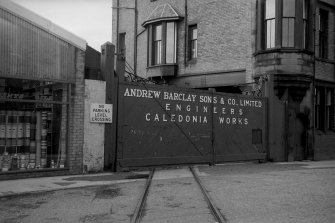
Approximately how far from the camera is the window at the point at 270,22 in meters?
19.7

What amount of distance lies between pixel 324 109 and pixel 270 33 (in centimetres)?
502

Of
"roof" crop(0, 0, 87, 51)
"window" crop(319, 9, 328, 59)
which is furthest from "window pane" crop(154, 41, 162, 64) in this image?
"roof" crop(0, 0, 87, 51)

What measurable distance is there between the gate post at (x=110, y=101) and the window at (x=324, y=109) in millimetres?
11551

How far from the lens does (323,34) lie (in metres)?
22.3

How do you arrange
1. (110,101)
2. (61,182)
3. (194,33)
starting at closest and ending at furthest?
1. (61,182)
2. (110,101)
3. (194,33)

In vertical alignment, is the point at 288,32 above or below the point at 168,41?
below

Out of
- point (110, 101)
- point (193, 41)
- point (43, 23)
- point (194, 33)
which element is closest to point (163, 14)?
point (194, 33)

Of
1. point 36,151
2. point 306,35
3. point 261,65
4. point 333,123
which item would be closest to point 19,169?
point 36,151

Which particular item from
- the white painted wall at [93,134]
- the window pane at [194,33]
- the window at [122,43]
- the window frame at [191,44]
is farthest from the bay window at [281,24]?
the window at [122,43]

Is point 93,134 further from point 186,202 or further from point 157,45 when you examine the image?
point 157,45

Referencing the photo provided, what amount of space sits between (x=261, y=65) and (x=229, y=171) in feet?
21.9

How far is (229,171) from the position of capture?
47.9 feet

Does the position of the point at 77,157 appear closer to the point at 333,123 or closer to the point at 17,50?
the point at 17,50

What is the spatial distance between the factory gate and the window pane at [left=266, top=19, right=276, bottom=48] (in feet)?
8.76
